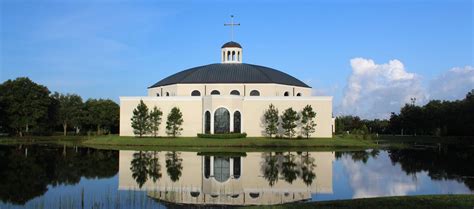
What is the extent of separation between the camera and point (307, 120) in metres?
53.5

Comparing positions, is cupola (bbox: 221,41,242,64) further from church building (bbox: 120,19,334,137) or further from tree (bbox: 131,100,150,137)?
tree (bbox: 131,100,150,137)

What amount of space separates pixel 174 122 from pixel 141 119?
3.81 m

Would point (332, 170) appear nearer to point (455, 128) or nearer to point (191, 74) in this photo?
point (191, 74)

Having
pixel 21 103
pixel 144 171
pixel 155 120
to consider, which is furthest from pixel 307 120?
pixel 21 103

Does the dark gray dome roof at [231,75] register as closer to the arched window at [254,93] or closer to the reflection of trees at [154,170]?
the arched window at [254,93]

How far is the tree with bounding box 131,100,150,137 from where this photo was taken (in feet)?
177

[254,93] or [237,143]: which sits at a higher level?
[254,93]

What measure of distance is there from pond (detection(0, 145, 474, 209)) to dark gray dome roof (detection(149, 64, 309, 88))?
30.1 meters

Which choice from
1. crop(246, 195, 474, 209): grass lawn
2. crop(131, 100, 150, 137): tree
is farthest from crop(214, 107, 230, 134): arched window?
crop(246, 195, 474, 209): grass lawn

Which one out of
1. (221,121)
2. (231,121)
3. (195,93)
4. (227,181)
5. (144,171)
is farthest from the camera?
(195,93)

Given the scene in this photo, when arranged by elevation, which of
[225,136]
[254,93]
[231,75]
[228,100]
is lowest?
[225,136]

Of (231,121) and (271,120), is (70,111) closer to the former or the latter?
(231,121)

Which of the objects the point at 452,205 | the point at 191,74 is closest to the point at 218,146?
the point at 191,74

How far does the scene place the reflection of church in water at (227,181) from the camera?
16219mm
